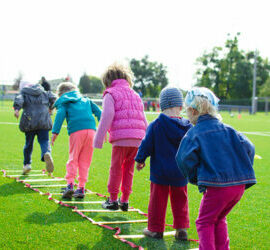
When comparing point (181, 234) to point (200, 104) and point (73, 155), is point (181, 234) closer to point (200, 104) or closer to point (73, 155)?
point (200, 104)

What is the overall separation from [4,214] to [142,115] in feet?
6.85

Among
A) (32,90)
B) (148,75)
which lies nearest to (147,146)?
(32,90)

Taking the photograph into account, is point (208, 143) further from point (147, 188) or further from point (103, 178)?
point (103, 178)

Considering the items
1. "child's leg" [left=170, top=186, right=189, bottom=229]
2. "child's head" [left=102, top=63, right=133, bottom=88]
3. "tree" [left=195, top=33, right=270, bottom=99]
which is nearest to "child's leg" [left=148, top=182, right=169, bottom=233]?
"child's leg" [left=170, top=186, right=189, bottom=229]

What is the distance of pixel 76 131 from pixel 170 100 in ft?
6.56

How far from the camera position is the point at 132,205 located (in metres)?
5.27

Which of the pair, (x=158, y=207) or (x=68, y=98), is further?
(x=68, y=98)

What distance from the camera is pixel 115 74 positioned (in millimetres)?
5055

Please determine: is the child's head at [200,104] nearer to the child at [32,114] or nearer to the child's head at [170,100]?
the child's head at [170,100]

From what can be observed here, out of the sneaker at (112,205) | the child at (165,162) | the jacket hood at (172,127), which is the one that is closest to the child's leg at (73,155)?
the sneaker at (112,205)

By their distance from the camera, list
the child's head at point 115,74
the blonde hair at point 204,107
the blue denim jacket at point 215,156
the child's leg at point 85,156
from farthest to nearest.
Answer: the child's leg at point 85,156 < the child's head at point 115,74 < the blonde hair at point 204,107 < the blue denim jacket at point 215,156

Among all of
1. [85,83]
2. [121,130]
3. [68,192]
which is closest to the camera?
[121,130]

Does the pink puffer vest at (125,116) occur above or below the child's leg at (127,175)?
above

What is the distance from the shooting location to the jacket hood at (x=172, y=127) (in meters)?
3.86
